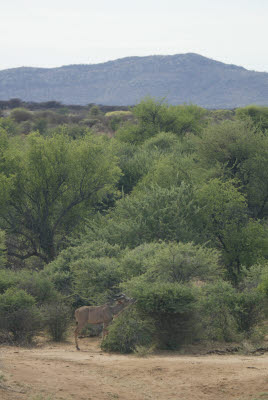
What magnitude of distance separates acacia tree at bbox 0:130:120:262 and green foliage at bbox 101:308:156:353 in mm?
12732

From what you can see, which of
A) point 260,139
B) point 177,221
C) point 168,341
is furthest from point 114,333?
point 260,139

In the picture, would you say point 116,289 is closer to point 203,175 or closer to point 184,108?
point 203,175

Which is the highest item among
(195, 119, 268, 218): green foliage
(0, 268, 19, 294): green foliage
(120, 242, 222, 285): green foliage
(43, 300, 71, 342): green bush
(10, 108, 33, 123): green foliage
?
(10, 108, 33, 123): green foliage

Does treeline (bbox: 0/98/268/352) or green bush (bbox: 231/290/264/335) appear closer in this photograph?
treeline (bbox: 0/98/268/352)

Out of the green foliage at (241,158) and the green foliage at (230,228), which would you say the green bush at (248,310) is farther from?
the green foliage at (241,158)

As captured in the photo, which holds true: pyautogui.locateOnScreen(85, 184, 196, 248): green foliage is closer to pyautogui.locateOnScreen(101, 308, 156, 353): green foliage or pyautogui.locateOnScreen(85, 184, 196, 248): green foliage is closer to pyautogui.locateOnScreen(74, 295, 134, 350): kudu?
pyautogui.locateOnScreen(74, 295, 134, 350): kudu

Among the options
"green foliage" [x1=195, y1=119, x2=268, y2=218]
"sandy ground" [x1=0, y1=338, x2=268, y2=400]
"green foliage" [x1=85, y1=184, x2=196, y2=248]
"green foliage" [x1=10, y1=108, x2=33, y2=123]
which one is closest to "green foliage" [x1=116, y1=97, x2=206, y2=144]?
"green foliage" [x1=195, y1=119, x2=268, y2=218]

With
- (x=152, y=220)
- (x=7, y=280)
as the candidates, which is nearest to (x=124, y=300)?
(x=7, y=280)

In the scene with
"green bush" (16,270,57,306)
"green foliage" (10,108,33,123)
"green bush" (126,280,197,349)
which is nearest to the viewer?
"green bush" (126,280,197,349)

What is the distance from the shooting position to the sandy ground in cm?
1092

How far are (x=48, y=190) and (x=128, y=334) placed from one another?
14.7m

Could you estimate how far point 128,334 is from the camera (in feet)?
53.3

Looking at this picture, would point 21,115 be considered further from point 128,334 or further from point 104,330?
point 128,334

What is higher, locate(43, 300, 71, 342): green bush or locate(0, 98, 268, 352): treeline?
locate(0, 98, 268, 352): treeline
